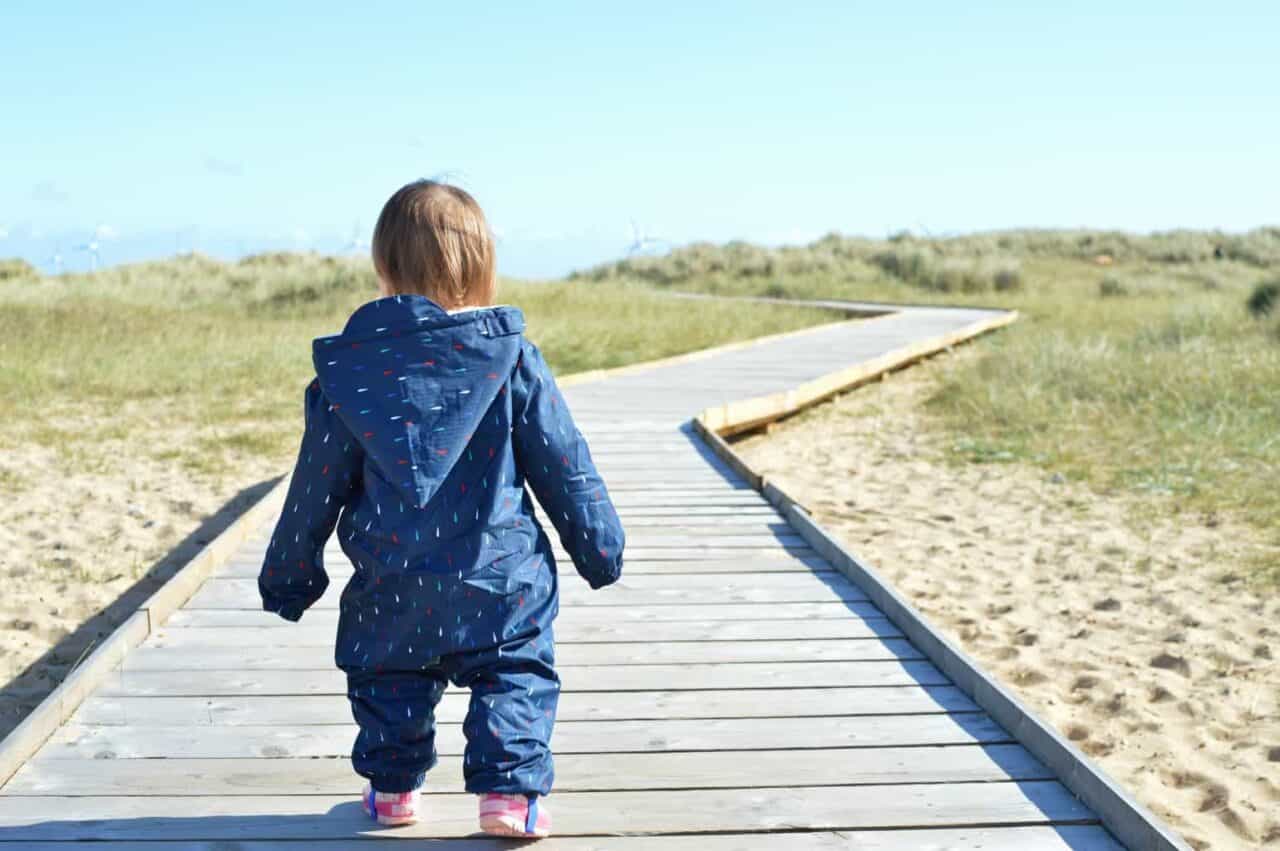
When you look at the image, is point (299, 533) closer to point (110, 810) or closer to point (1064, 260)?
point (110, 810)

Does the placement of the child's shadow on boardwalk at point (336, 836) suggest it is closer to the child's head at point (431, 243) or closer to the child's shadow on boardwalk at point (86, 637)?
the child's head at point (431, 243)

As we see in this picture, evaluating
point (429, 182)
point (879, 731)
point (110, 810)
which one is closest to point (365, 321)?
point (429, 182)

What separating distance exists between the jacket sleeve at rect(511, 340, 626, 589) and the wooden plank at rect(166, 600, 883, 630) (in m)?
1.72

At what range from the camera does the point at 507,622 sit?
2350 mm

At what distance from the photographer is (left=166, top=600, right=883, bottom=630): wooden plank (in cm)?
413

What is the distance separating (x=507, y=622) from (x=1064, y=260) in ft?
130

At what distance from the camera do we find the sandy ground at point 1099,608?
363 cm

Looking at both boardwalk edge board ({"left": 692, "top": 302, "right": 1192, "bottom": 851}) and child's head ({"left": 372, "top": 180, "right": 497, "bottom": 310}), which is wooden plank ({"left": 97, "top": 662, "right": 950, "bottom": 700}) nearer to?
boardwalk edge board ({"left": 692, "top": 302, "right": 1192, "bottom": 851})

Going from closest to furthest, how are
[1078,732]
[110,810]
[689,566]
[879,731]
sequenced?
[110,810] < [879,731] < [1078,732] < [689,566]

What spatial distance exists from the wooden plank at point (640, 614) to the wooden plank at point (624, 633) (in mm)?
35

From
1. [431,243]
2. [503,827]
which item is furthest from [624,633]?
[431,243]

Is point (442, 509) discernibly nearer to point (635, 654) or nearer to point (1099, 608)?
point (635, 654)

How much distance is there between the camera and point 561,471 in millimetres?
2377

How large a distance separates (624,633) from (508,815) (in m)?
1.65
